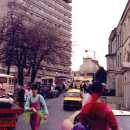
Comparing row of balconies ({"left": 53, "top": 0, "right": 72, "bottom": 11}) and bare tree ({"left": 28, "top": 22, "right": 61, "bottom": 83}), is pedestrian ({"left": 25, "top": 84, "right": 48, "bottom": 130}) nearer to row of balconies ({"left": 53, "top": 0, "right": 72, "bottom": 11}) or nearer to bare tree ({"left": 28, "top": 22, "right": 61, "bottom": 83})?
bare tree ({"left": 28, "top": 22, "right": 61, "bottom": 83})

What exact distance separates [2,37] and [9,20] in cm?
260

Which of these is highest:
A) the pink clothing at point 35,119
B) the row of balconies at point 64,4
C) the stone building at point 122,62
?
the row of balconies at point 64,4

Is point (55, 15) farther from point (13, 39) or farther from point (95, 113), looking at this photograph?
point (95, 113)

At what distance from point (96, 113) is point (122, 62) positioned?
150 ft

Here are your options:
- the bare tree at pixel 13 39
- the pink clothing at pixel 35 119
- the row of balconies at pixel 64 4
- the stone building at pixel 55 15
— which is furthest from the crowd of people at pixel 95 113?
the row of balconies at pixel 64 4

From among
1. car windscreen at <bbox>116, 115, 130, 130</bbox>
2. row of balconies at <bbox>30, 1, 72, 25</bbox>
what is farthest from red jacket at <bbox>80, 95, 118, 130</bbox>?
row of balconies at <bbox>30, 1, 72, 25</bbox>

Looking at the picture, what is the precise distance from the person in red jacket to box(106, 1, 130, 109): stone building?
93.1 feet

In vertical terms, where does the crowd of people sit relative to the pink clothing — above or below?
above

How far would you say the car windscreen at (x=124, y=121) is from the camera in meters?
8.79

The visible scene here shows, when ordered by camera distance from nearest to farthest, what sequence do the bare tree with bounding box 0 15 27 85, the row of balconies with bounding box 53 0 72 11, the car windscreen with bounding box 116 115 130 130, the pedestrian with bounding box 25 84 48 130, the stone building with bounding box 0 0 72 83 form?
the car windscreen with bounding box 116 115 130 130
the pedestrian with bounding box 25 84 48 130
the bare tree with bounding box 0 15 27 85
the stone building with bounding box 0 0 72 83
the row of balconies with bounding box 53 0 72 11

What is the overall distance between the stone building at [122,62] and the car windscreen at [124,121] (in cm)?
2538

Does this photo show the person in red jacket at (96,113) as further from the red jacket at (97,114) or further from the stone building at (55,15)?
the stone building at (55,15)

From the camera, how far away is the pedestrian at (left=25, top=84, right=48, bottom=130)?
38.9 feet

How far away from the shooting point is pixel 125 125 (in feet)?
29.1
